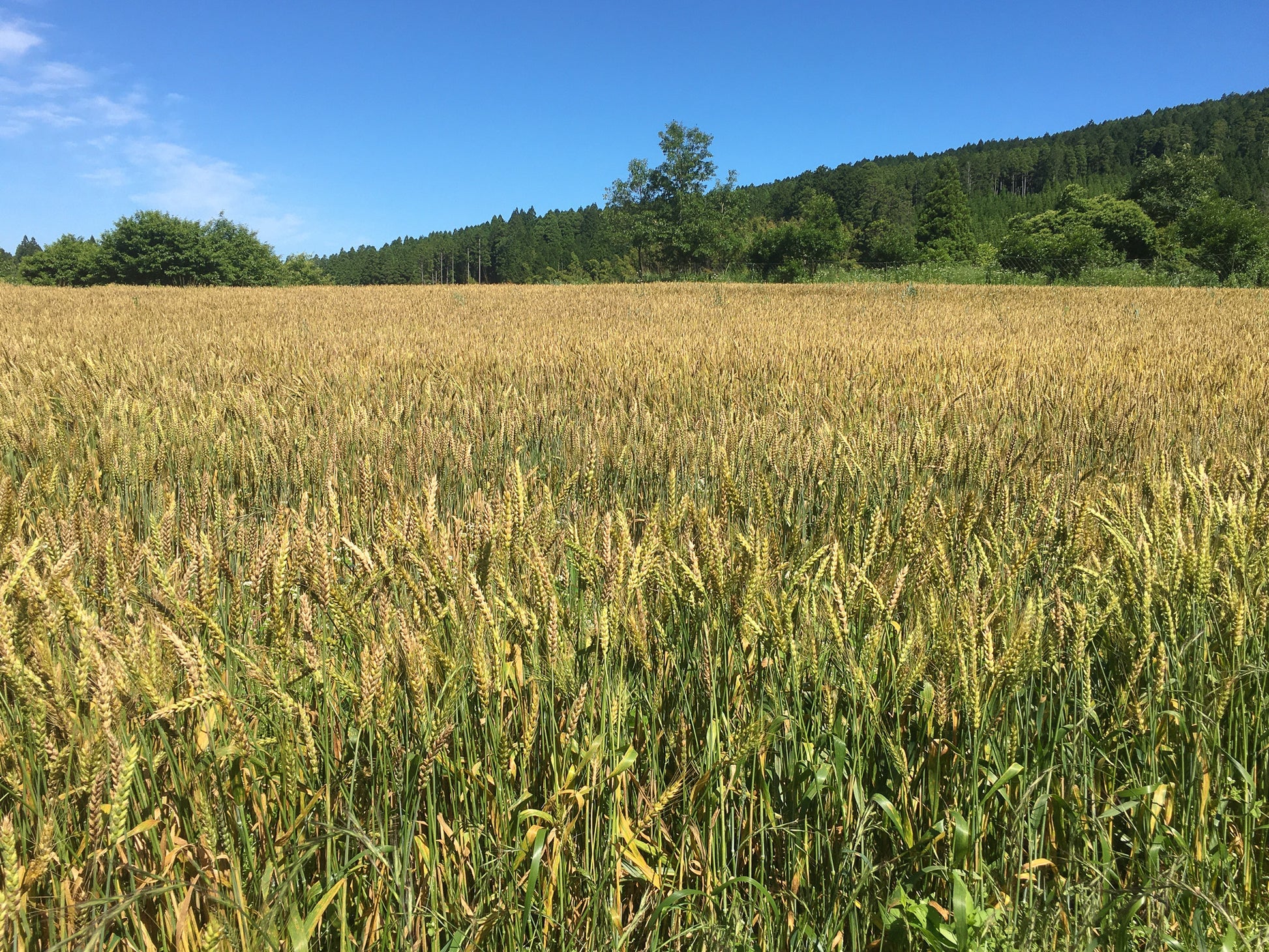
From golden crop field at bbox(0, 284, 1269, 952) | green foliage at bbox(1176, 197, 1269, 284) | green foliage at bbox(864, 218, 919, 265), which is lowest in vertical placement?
golden crop field at bbox(0, 284, 1269, 952)

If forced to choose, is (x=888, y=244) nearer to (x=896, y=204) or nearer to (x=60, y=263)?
(x=896, y=204)

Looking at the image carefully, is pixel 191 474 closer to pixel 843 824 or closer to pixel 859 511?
pixel 859 511

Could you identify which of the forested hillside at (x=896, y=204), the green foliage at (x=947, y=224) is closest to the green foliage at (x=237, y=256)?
the forested hillside at (x=896, y=204)

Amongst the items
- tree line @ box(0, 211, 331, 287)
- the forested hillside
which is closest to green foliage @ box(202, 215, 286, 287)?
tree line @ box(0, 211, 331, 287)

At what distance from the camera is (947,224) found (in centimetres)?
7250

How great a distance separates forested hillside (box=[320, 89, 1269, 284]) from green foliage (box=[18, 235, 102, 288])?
135ft

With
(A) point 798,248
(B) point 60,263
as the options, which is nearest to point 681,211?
(A) point 798,248

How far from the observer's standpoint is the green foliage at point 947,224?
230 feet

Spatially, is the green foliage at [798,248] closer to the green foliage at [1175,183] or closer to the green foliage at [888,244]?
the green foliage at [888,244]

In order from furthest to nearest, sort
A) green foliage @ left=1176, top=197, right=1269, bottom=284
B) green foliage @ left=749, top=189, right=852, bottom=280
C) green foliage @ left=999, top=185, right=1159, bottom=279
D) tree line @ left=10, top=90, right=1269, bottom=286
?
green foliage @ left=749, top=189, right=852, bottom=280, tree line @ left=10, top=90, right=1269, bottom=286, green foliage @ left=999, top=185, right=1159, bottom=279, green foliage @ left=1176, top=197, right=1269, bottom=284

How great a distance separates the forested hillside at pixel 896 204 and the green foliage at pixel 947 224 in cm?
22

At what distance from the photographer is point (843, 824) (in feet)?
4.13

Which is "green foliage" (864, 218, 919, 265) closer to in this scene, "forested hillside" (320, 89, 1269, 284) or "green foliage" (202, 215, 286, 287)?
"forested hillside" (320, 89, 1269, 284)

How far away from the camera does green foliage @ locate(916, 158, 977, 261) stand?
70000 millimetres
